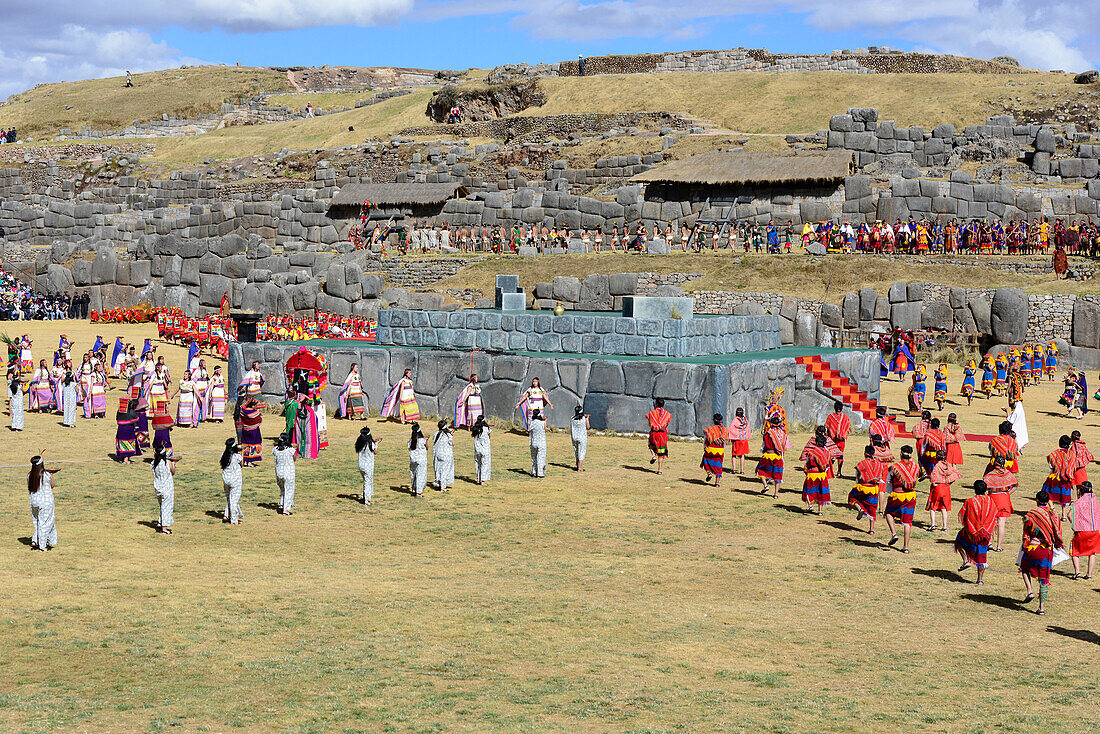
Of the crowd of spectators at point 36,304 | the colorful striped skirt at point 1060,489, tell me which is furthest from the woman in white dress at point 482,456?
the crowd of spectators at point 36,304

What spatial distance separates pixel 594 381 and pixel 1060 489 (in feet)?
31.5

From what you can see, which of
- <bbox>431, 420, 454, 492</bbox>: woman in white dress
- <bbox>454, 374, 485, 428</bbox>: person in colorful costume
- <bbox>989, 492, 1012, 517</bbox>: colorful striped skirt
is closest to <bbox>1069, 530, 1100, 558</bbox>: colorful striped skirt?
<bbox>989, 492, 1012, 517</bbox>: colorful striped skirt

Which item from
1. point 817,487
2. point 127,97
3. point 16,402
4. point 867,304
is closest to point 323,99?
point 127,97

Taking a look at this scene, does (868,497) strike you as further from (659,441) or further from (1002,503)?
(659,441)

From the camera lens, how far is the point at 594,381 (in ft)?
73.6

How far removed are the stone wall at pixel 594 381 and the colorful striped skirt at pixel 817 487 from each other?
5.34 metres

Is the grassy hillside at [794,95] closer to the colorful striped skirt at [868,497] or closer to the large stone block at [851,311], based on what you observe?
the large stone block at [851,311]

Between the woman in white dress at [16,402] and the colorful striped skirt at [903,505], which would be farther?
the woman in white dress at [16,402]

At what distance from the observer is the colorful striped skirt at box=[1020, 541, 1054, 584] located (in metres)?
11.1

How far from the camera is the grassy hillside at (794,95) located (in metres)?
57.5

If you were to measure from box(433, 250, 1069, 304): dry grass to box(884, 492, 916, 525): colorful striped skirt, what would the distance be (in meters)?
23.9

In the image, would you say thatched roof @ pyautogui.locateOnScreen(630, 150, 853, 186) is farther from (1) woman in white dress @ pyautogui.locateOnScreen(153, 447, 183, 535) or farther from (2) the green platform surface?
(1) woman in white dress @ pyautogui.locateOnScreen(153, 447, 183, 535)

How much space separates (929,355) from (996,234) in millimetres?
8223

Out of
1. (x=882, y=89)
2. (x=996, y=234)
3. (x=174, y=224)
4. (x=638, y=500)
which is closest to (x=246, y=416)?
(x=638, y=500)
